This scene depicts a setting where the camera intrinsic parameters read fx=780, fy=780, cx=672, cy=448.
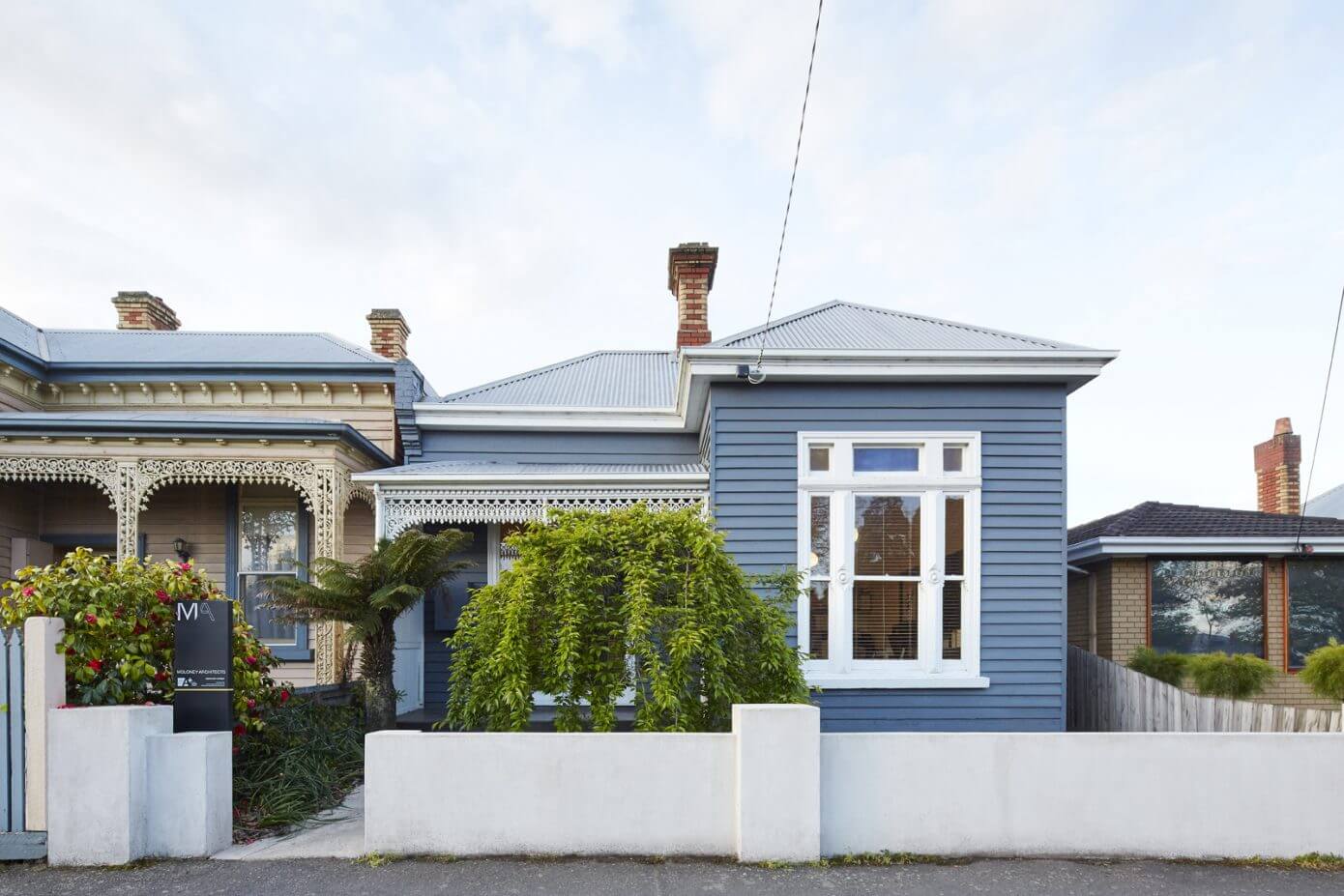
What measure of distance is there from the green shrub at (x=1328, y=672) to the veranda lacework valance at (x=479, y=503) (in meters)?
5.78

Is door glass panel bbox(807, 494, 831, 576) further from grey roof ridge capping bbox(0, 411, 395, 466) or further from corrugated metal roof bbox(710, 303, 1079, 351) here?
grey roof ridge capping bbox(0, 411, 395, 466)

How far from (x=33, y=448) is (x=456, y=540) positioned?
5.54m

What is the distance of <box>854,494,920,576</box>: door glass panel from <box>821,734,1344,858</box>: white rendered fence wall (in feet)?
9.27

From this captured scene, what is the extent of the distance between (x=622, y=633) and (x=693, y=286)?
25.0 feet

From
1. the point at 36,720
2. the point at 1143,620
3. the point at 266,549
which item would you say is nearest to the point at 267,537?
the point at 266,549

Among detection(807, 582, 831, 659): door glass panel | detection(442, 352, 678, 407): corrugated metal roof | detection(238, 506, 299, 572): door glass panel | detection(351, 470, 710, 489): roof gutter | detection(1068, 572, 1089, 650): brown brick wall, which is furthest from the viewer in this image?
detection(1068, 572, 1089, 650): brown brick wall

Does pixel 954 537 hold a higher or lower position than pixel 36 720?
higher

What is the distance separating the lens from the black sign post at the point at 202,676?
5398 mm

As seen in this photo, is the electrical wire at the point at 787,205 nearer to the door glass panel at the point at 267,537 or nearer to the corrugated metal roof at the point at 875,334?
the corrugated metal roof at the point at 875,334

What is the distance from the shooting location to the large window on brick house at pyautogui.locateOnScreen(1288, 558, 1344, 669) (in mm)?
10328

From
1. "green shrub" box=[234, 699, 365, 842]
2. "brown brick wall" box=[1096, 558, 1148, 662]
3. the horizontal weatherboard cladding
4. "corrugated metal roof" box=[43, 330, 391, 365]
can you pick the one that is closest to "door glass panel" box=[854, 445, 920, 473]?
the horizontal weatherboard cladding

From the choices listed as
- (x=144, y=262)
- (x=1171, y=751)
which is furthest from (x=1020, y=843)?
(x=144, y=262)

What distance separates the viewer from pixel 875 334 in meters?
8.22

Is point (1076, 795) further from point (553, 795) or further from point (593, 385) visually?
point (593, 385)
